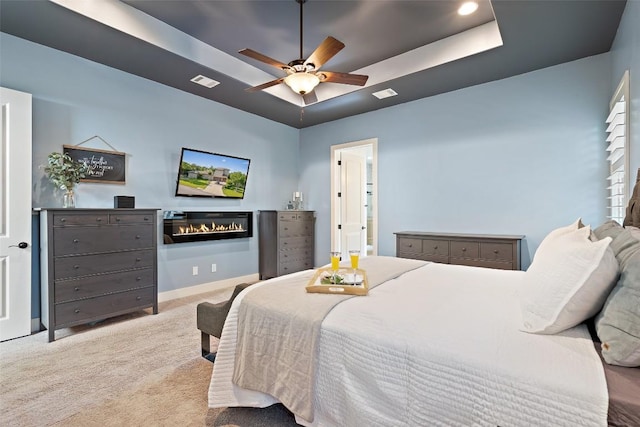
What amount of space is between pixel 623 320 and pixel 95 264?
3.71 m

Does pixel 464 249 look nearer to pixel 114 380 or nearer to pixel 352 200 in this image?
pixel 352 200

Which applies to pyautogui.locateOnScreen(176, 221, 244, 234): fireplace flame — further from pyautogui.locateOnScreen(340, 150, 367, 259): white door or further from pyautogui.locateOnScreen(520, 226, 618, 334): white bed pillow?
pyautogui.locateOnScreen(520, 226, 618, 334): white bed pillow

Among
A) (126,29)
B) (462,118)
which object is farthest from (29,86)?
(462,118)

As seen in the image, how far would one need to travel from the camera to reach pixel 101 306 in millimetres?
2959

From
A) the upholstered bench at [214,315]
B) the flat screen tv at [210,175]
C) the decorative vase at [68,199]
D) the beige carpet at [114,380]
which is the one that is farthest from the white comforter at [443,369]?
the flat screen tv at [210,175]

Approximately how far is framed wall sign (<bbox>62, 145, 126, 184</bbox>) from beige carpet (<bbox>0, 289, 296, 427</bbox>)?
1557 mm

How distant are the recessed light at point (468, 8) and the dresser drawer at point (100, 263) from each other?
3.91 meters

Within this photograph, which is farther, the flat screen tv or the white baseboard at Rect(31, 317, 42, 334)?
the flat screen tv

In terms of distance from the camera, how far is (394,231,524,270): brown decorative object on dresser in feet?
10.5

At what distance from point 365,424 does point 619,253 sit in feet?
3.99

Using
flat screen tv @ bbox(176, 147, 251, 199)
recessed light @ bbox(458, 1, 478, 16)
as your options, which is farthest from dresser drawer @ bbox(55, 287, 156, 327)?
recessed light @ bbox(458, 1, 478, 16)

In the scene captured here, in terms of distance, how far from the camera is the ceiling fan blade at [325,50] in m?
2.19

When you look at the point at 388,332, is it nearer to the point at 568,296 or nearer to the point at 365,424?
the point at 365,424

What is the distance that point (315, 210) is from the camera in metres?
5.52
